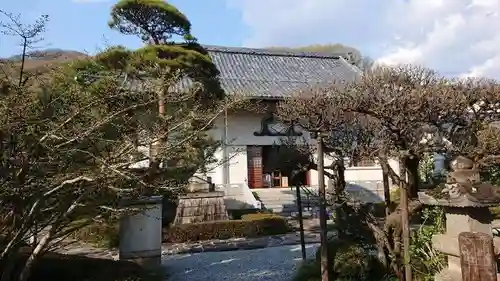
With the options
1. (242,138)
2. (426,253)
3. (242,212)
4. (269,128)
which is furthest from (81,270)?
(269,128)

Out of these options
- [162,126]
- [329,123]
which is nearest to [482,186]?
[329,123]

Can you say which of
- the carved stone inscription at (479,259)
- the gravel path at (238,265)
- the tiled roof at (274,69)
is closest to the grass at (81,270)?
the gravel path at (238,265)

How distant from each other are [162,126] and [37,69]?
1.46m

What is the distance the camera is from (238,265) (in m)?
8.73

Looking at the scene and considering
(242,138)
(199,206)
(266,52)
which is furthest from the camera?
(266,52)

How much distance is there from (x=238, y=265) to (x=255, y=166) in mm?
12226

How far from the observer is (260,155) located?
→ 21047mm

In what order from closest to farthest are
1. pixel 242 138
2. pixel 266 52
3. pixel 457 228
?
pixel 457 228
pixel 242 138
pixel 266 52

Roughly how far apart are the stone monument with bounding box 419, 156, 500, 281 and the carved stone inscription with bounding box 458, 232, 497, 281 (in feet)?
7.62

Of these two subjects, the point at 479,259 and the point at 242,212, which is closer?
the point at 479,259

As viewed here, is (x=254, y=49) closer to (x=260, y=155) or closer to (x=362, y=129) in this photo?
(x=260, y=155)

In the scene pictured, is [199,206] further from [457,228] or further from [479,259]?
[479,259]

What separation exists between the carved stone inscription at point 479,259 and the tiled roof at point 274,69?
56.2ft

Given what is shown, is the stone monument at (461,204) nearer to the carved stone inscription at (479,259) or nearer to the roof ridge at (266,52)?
the carved stone inscription at (479,259)
